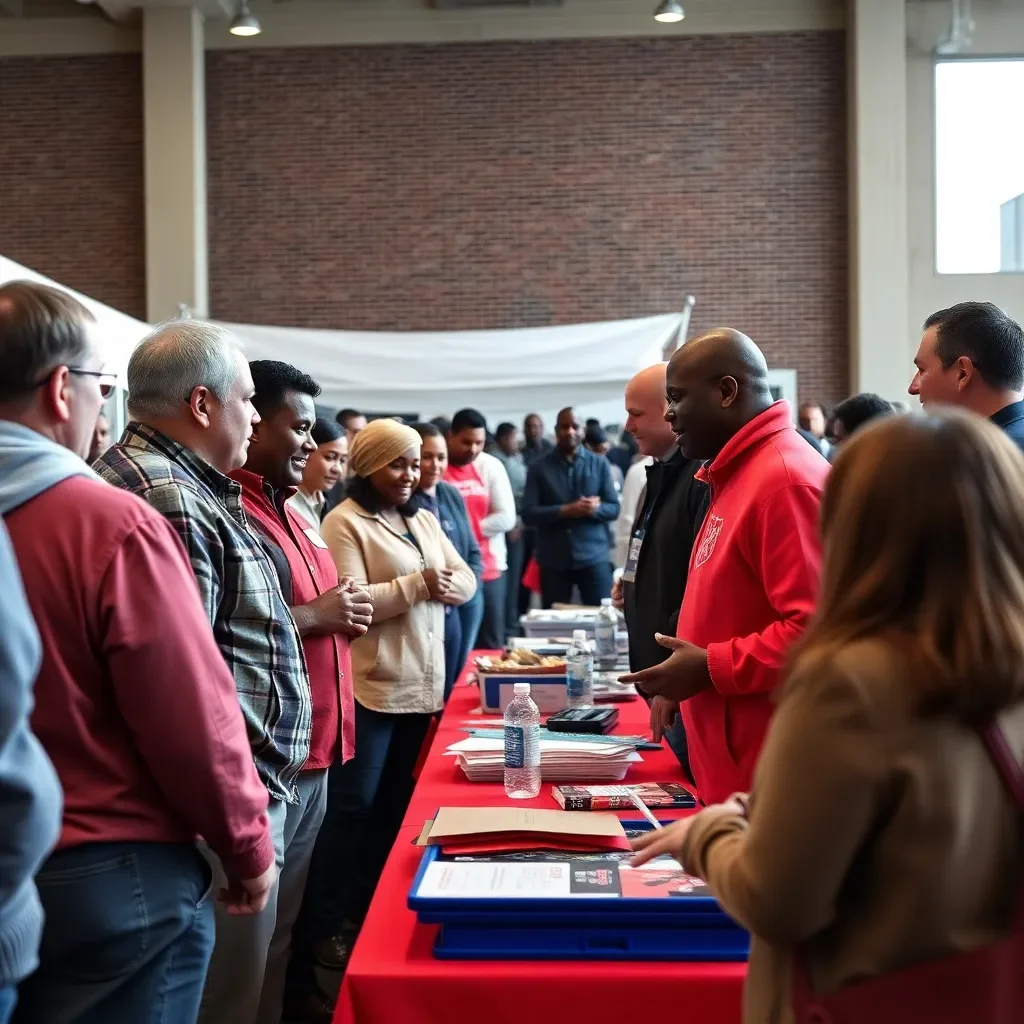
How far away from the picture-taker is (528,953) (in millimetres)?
1543

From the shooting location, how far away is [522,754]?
230 cm

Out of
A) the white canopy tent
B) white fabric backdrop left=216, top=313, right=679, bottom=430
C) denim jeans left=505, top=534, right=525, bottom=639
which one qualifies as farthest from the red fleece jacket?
denim jeans left=505, top=534, right=525, bottom=639

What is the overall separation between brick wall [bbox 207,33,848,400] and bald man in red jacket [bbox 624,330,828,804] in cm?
789

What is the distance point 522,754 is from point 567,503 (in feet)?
15.2

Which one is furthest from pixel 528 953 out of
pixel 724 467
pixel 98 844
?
pixel 724 467

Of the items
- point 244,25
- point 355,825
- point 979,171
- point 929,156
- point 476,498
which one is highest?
point 244,25

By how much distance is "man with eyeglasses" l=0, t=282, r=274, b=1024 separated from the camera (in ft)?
4.51

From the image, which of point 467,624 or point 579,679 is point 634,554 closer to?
point 579,679

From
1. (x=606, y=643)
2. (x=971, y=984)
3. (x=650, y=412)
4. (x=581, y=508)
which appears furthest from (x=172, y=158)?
(x=971, y=984)

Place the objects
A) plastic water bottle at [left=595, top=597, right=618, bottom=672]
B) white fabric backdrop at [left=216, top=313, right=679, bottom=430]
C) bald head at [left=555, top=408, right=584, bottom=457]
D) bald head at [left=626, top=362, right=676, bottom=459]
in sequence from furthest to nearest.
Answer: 1. white fabric backdrop at [left=216, top=313, right=679, bottom=430]
2. bald head at [left=555, top=408, right=584, bottom=457]
3. plastic water bottle at [left=595, top=597, right=618, bottom=672]
4. bald head at [left=626, top=362, right=676, bottom=459]

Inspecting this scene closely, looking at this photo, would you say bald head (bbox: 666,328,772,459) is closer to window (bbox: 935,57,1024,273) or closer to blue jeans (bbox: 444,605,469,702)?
blue jeans (bbox: 444,605,469,702)

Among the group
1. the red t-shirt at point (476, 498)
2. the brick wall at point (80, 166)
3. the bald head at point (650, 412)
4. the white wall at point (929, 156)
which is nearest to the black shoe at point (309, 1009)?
the bald head at point (650, 412)

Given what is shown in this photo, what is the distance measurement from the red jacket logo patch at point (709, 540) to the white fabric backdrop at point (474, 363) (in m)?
5.16

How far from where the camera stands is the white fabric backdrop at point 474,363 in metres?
7.41
